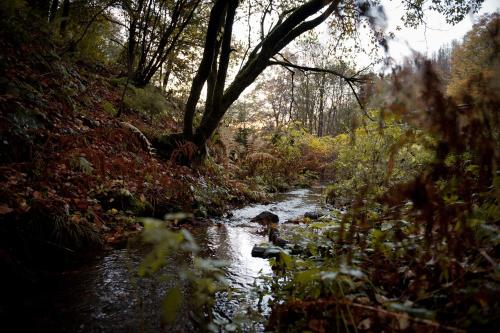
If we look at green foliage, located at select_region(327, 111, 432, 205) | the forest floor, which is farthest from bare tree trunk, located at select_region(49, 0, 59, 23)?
green foliage, located at select_region(327, 111, 432, 205)

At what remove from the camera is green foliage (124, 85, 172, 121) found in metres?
8.61

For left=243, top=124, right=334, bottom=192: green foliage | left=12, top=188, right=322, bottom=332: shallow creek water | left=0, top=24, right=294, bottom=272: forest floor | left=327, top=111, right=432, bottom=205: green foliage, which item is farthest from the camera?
left=243, top=124, right=334, bottom=192: green foliage

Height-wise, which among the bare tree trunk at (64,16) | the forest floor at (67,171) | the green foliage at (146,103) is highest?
the bare tree trunk at (64,16)

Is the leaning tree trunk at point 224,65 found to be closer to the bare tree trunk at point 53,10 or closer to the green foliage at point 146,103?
the green foliage at point 146,103

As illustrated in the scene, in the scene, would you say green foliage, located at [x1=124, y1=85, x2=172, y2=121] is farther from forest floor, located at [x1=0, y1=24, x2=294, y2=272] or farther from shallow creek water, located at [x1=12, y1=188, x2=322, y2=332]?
shallow creek water, located at [x1=12, y1=188, x2=322, y2=332]

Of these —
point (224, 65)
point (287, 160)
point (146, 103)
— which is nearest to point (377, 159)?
point (224, 65)

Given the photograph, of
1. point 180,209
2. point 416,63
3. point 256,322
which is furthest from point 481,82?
point 180,209

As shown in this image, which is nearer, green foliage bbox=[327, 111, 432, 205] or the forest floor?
the forest floor

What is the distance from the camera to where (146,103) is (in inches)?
350

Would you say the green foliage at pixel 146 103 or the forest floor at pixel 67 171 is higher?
the green foliage at pixel 146 103

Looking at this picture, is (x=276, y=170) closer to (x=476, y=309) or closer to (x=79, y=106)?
(x=79, y=106)

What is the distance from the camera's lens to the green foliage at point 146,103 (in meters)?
8.61

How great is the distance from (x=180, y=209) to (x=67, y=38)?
6113 mm

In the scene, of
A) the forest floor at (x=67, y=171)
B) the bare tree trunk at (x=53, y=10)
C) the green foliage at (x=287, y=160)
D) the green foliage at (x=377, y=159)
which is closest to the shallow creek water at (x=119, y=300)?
the forest floor at (x=67, y=171)
